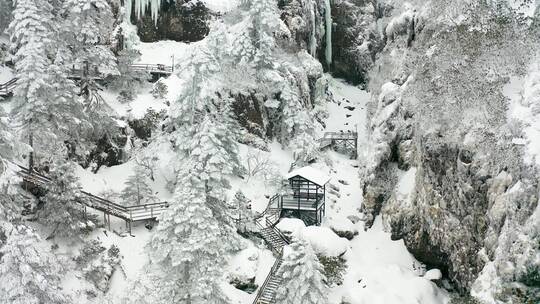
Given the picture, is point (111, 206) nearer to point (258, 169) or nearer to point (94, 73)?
point (258, 169)

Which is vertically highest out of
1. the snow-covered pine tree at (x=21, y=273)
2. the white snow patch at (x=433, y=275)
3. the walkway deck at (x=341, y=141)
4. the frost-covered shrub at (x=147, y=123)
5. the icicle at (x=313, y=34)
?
the icicle at (x=313, y=34)

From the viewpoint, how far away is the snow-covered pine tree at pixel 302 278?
71.4 feet

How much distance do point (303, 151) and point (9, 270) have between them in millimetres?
25034

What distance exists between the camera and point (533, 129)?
18.0 metres

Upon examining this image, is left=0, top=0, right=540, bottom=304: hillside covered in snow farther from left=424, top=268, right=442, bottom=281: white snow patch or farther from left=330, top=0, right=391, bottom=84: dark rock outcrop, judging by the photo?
left=330, top=0, right=391, bottom=84: dark rock outcrop

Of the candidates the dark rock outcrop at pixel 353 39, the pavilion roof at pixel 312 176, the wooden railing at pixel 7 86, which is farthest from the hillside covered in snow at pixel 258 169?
the dark rock outcrop at pixel 353 39

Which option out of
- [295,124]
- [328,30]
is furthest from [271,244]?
[328,30]

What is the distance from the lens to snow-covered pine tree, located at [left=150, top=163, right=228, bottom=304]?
19750 millimetres

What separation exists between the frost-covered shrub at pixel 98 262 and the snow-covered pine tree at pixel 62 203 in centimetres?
108

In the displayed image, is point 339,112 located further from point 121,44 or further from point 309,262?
point 309,262

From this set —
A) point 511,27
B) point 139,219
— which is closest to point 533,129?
point 511,27

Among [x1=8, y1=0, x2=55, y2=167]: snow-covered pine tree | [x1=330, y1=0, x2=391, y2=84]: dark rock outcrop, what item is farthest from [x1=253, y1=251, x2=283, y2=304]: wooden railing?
[x1=330, y1=0, x2=391, y2=84]: dark rock outcrop

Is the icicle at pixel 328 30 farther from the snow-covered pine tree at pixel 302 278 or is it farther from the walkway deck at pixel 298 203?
the snow-covered pine tree at pixel 302 278

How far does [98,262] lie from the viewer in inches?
1008
